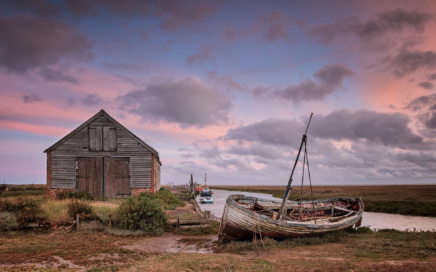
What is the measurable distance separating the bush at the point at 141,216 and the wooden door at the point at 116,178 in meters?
9.78

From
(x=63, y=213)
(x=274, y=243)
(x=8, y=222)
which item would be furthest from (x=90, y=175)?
(x=274, y=243)

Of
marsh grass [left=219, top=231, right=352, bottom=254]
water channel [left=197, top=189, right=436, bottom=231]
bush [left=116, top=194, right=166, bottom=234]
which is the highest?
bush [left=116, top=194, right=166, bottom=234]

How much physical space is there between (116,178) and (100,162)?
2026mm

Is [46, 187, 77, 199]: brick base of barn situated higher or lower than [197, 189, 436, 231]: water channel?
higher

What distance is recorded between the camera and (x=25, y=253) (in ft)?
39.2

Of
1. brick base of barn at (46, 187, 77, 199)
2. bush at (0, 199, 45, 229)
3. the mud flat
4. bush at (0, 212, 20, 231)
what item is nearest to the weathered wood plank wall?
brick base of barn at (46, 187, 77, 199)

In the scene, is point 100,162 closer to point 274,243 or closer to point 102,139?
point 102,139

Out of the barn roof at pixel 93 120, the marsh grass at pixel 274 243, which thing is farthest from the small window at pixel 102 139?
the marsh grass at pixel 274 243

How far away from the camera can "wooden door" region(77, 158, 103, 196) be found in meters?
26.8

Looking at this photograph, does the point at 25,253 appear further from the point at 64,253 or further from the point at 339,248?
the point at 339,248

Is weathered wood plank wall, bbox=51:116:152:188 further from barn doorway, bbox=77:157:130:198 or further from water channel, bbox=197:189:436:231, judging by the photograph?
water channel, bbox=197:189:436:231

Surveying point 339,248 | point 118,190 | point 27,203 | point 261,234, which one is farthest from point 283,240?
point 118,190

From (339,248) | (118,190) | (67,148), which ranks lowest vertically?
(339,248)

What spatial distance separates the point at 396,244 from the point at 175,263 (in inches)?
Answer: 362
